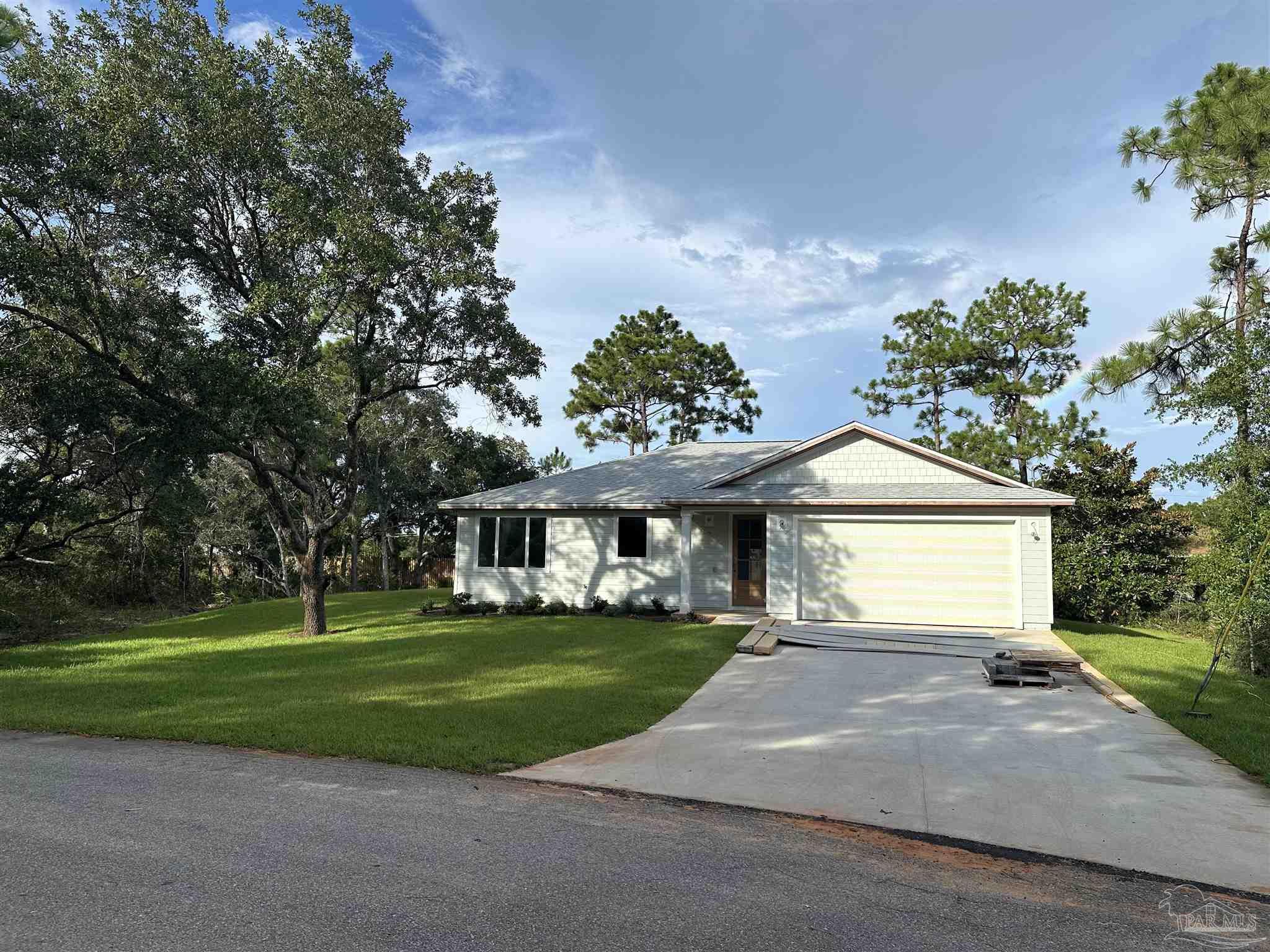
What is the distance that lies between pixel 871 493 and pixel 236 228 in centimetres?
1405

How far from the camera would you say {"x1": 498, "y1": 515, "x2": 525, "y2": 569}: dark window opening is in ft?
59.9

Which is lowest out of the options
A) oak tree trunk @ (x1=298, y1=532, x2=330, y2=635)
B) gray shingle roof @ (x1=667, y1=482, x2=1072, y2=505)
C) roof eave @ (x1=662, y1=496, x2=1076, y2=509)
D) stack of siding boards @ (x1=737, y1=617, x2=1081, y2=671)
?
stack of siding boards @ (x1=737, y1=617, x2=1081, y2=671)

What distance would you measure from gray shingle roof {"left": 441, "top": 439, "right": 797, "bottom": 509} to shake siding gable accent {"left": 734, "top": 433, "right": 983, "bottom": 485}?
2651 millimetres

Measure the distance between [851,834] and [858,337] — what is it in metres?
27.8

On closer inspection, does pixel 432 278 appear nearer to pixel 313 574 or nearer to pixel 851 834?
pixel 313 574

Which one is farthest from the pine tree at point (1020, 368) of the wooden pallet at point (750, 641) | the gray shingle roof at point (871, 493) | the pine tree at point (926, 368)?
the wooden pallet at point (750, 641)

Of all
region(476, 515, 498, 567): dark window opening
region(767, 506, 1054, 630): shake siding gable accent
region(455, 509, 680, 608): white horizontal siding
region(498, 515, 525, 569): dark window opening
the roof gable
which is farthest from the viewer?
region(476, 515, 498, 567): dark window opening

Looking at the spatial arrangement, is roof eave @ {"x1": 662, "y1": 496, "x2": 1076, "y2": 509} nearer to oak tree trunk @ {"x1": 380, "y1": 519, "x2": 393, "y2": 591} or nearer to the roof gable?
the roof gable

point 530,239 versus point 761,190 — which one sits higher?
point 761,190

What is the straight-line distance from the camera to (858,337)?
1174 inches

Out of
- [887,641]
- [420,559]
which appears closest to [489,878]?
[887,641]

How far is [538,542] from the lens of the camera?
1812 centimetres

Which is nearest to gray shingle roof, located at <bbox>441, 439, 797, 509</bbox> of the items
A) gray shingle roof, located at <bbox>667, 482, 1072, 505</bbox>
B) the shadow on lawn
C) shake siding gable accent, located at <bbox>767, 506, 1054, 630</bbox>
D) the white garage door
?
gray shingle roof, located at <bbox>667, 482, 1072, 505</bbox>

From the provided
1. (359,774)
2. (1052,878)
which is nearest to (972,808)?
(1052,878)
